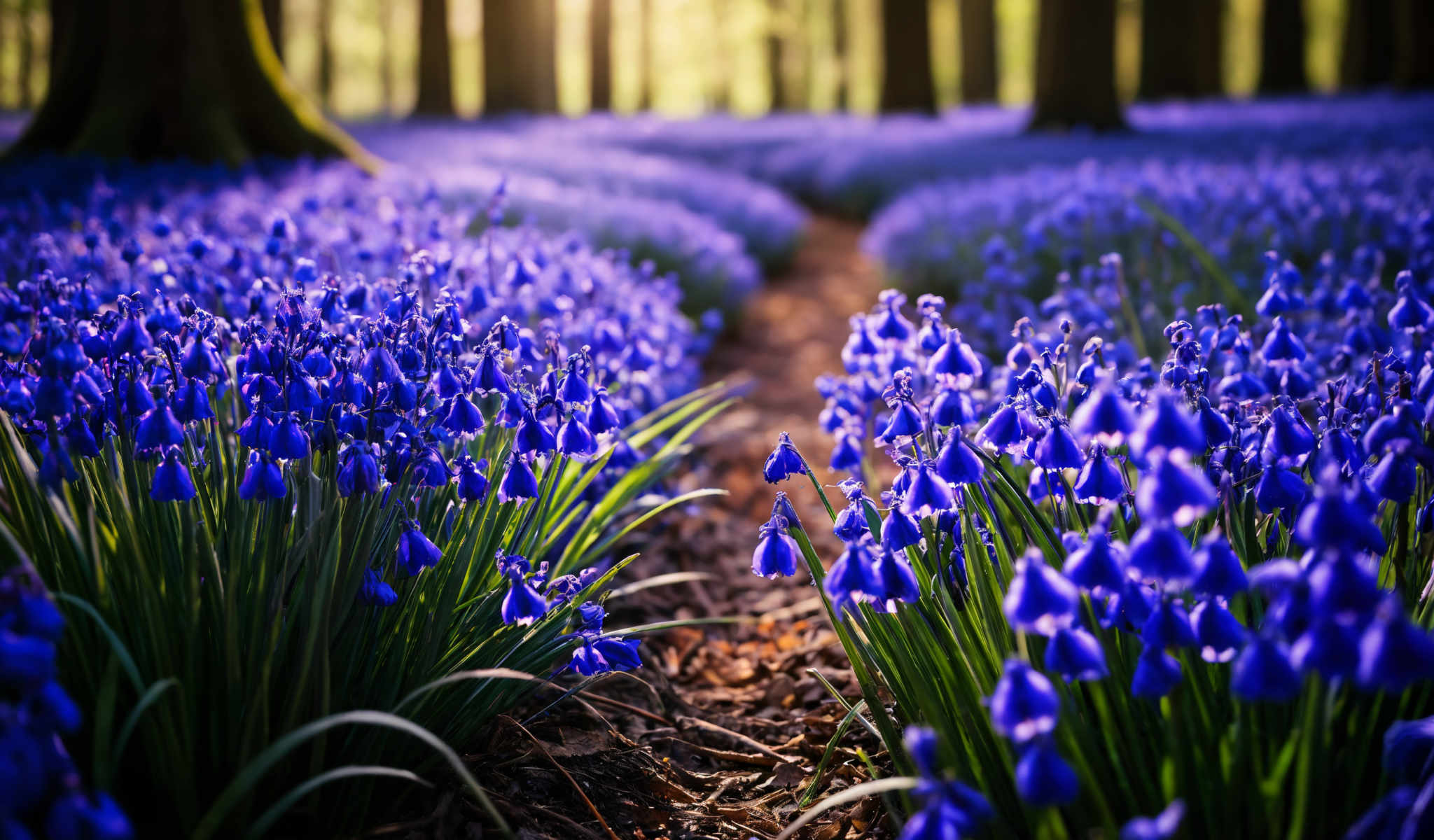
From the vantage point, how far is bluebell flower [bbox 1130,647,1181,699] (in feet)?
4.46

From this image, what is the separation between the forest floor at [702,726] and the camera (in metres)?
2.12

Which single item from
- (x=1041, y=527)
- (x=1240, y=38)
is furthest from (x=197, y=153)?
(x=1240, y=38)

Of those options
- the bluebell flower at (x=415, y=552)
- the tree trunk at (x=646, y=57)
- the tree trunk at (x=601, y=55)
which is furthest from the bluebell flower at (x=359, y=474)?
the tree trunk at (x=646, y=57)

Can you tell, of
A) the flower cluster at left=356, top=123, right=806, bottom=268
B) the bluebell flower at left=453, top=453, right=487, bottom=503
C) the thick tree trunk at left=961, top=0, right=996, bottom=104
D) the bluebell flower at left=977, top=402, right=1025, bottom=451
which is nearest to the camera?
the bluebell flower at left=977, top=402, right=1025, bottom=451

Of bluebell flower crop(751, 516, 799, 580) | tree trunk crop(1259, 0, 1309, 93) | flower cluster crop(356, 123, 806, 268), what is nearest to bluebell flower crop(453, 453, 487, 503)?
bluebell flower crop(751, 516, 799, 580)

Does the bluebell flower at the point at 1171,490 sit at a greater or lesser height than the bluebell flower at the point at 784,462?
greater

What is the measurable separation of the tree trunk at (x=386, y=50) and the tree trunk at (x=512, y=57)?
11166mm

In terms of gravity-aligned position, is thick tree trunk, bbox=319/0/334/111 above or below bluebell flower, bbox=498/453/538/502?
above

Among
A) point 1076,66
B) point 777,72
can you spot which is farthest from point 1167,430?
point 777,72

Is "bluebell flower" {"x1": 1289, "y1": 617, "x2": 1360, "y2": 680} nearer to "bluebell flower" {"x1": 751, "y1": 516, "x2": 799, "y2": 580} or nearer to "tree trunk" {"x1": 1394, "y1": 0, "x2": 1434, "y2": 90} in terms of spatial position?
"bluebell flower" {"x1": 751, "y1": 516, "x2": 799, "y2": 580}

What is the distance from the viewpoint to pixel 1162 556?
122 cm

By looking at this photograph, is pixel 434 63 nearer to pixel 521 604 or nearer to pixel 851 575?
pixel 521 604

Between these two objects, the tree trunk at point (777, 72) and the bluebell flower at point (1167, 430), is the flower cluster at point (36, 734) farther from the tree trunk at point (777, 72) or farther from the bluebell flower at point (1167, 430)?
the tree trunk at point (777, 72)

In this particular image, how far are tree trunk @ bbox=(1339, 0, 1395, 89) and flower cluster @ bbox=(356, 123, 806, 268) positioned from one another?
18.2 meters
